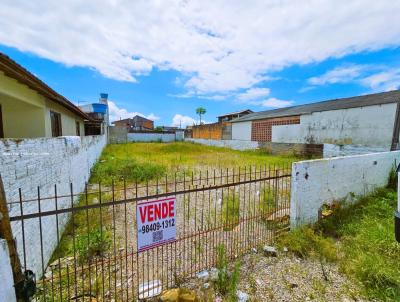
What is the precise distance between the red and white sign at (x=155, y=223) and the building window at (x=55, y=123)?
255 inches

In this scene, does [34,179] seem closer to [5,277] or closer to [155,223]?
[5,277]

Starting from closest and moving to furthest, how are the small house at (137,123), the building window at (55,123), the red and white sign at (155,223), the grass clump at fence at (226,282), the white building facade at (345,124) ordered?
the red and white sign at (155,223) < the grass clump at fence at (226,282) < the building window at (55,123) < the white building facade at (345,124) < the small house at (137,123)

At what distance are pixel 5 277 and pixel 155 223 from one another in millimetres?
1495

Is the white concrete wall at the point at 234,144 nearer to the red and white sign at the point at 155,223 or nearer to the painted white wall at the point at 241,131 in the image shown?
the painted white wall at the point at 241,131

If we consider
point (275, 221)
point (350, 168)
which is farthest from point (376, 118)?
point (275, 221)

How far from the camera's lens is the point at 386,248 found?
12.5 feet

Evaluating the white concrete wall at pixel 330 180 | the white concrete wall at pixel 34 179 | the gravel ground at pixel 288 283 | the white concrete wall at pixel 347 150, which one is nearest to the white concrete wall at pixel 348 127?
the white concrete wall at pixel 347 150

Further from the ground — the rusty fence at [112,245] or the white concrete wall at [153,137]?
Answer: the white concrete wall at [153,137]

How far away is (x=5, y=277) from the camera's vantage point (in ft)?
6.12

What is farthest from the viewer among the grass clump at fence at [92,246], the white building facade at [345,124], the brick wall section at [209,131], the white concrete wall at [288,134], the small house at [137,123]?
the small house at [137,123]

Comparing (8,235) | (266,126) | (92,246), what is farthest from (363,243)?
(266,126)

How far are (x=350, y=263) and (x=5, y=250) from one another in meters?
4.53

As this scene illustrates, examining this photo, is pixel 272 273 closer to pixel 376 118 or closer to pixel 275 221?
pixel 275 221

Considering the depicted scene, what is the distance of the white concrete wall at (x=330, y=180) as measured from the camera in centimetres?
449
